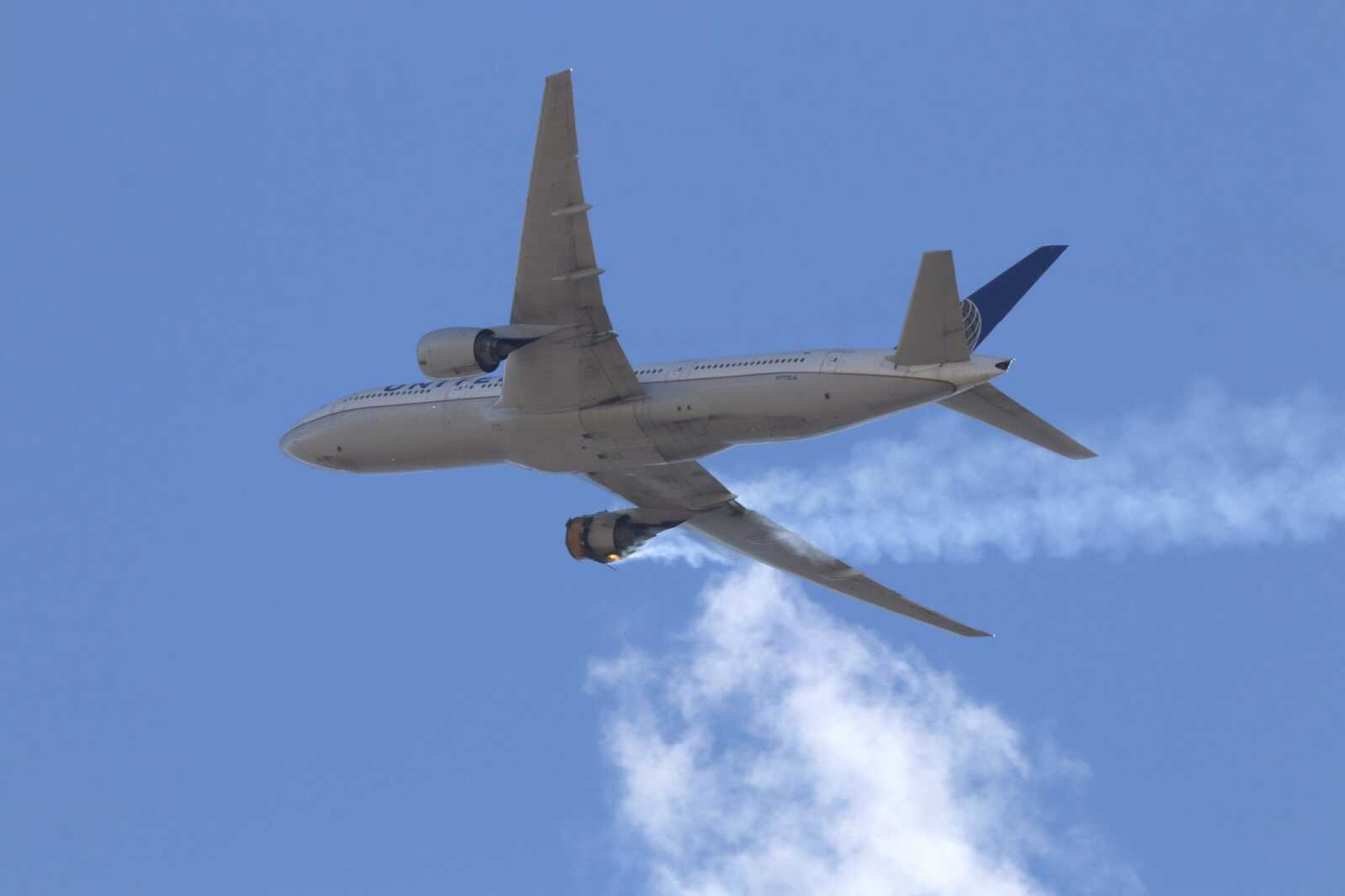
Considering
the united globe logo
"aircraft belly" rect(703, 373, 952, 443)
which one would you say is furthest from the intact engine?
the united globe logo

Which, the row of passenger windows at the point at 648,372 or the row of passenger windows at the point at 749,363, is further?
the row of passenger windows at the point at 648,372

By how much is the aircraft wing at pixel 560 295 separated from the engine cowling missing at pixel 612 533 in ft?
16.7

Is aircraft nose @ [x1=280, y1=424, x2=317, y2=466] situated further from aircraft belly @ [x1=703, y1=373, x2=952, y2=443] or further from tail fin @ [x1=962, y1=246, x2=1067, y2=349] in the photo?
tail fin @ [x1=962, y1=246, x2=1067, y2=349]

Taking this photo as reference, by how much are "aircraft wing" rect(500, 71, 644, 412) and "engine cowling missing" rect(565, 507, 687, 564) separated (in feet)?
16.7

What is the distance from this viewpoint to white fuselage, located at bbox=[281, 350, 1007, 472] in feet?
137

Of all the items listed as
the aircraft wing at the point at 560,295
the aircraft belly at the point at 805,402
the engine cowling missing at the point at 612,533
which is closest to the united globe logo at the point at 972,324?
the aircraft belly at the point at 805,402

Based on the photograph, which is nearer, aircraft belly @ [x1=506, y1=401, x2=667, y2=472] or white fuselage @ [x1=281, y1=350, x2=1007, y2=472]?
white fuselage @ [x1=281, y1=350, x2=1007, y2=472]

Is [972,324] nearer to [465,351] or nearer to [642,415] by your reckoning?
[642,415]

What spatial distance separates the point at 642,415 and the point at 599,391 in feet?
3.32

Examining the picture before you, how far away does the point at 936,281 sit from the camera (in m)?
39.1

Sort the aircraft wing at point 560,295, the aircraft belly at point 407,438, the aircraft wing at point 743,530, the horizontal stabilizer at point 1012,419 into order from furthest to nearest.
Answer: the aircraft wing at point 743,530
the aircraft belly at point 407,438
the horizontal stabilizer at point 1012,419
the aircraft wing at point 560,295

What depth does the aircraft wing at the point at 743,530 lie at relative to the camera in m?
49.1

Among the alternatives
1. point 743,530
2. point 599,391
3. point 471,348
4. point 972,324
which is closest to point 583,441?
point 599,391

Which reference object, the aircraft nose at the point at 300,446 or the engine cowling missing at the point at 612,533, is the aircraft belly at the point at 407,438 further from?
the engine cowling missing at the point at 612,533
